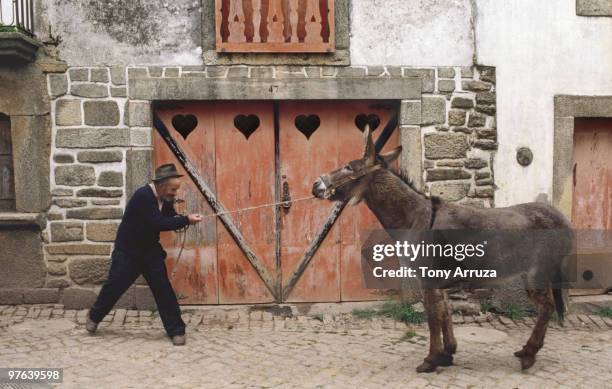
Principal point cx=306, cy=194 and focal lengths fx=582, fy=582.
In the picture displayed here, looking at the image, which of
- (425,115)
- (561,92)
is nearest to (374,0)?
(425,115)

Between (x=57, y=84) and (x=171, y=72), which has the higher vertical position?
(x=171, y=72)

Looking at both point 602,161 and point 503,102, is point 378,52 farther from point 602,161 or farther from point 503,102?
point 602,161

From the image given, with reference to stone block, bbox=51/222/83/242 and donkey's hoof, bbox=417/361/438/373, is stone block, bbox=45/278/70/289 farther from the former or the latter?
donkey's hoof, bbox=417/361/438/373

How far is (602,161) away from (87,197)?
20.1 feet

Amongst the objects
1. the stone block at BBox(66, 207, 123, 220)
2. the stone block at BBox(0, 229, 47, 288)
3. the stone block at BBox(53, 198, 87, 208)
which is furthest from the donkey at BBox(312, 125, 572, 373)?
the stone block at BBox(0, 229, 47, 288)

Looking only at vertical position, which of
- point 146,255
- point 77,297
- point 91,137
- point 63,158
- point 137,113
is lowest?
point 77,297

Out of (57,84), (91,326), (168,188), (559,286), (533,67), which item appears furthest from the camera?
(533,67)

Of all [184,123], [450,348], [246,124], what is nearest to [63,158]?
[184,123]

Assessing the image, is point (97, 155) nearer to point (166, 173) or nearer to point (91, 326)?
point (166, 173)

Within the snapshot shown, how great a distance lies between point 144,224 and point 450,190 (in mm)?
3459

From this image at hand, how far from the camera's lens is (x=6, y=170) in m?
6.58

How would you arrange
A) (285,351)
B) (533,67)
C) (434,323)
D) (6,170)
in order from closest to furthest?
1. (434,323)
2. (285,351)
3. (6,170)
4. (533,67)

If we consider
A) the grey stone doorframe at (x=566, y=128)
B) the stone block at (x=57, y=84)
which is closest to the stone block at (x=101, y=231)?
the stone block at (x=57, y=84)

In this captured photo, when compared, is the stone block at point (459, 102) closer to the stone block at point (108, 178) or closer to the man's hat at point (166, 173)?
the man's hat at point (166, 173)
